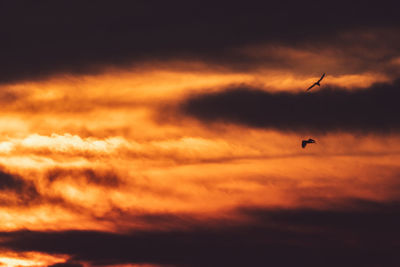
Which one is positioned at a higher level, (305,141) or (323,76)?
(323,76)

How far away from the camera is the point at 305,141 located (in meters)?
138

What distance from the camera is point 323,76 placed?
133m

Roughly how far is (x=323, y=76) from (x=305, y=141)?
1212cm
